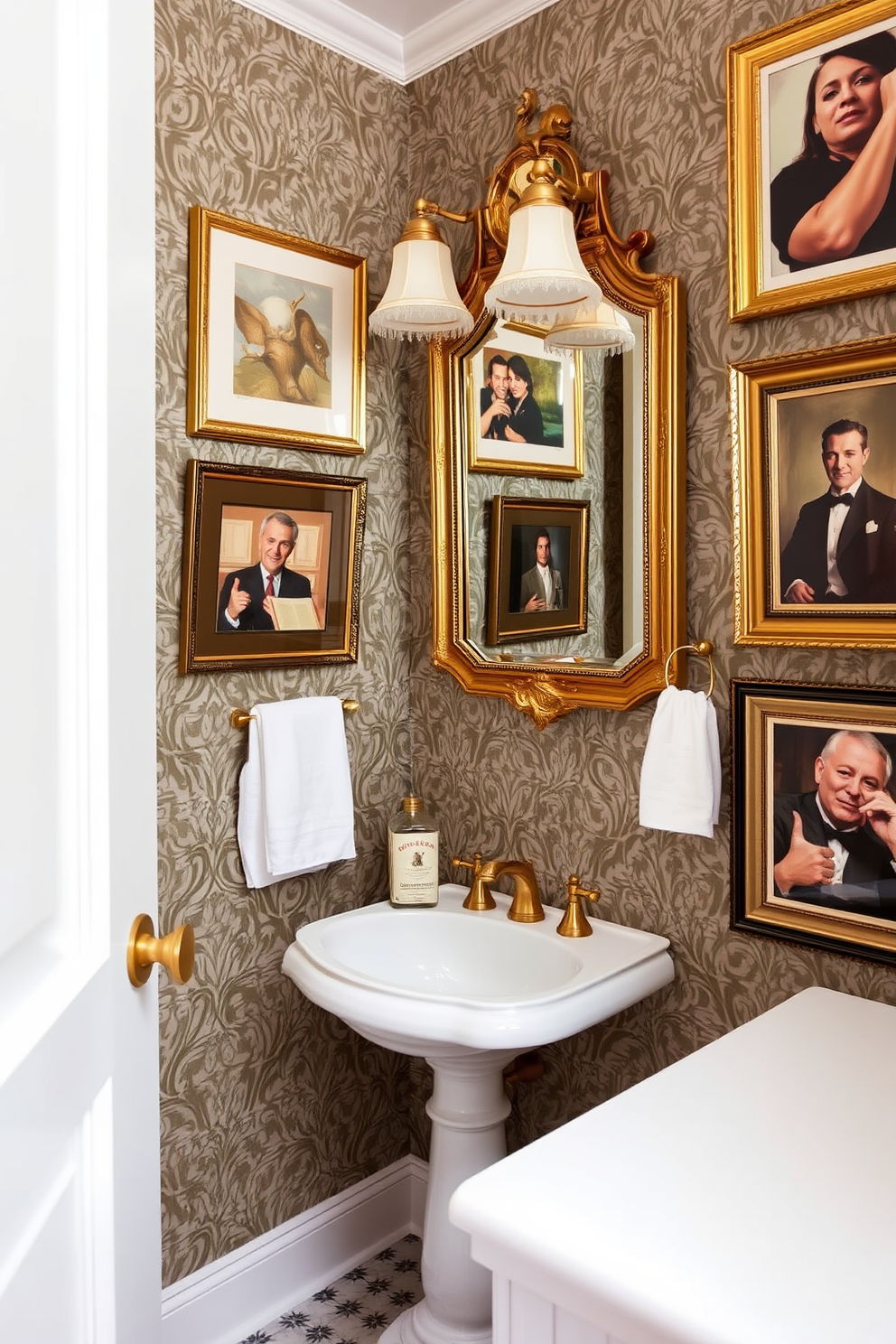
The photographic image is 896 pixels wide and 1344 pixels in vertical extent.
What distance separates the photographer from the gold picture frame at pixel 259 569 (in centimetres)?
194

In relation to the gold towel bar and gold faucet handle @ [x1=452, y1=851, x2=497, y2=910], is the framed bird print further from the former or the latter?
gold faucet handle @ [x1=452, y1=851, x2=497, y2=910]

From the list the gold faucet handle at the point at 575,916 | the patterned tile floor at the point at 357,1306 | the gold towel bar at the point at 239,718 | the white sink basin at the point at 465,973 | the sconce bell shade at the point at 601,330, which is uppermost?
the sconce bell shade at the point at 601,330

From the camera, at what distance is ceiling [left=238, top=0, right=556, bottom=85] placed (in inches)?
81.0

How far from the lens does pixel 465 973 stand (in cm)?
204

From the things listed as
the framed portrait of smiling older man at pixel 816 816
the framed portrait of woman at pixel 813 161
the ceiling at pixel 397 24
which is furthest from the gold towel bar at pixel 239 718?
the ceiling at pixel 397 24

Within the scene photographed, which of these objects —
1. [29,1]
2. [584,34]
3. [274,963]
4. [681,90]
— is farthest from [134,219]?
[274,963]

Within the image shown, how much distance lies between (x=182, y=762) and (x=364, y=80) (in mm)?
1512

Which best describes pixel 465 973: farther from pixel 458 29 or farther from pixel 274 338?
pixel 458 29

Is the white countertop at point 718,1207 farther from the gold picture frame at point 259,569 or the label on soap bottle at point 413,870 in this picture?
the gold picture frame at point 259,569

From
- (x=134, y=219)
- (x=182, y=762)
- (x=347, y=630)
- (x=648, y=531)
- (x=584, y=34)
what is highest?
(x=584, y=34)

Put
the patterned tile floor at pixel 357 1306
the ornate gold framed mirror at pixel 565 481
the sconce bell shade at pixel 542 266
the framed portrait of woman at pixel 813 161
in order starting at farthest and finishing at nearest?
the patterned tile floor at pixel 357 1306 < the ornate gold framed mirror at pixel 565 481 < the sconce bell shade at pixel 542 266 < the framed portrait of woman at pixel 813 161

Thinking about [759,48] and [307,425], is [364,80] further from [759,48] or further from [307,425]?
[759,48]

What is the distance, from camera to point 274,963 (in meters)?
2.14

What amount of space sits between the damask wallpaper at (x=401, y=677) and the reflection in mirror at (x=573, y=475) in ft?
0.39
